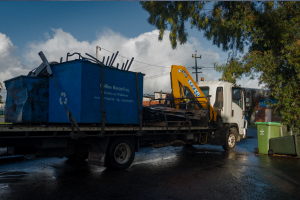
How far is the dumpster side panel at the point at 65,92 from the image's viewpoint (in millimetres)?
5617

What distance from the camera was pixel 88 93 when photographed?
571cm

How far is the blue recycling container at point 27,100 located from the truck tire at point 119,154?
1688 millimetres

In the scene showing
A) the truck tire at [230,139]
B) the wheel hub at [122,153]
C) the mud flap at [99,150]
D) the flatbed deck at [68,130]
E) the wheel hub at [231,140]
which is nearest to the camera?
the flatbed deck at [68,130]

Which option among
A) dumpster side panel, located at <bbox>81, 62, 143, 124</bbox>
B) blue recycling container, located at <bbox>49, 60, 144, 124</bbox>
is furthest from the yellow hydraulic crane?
blue recycling container, located at <bbox>49, 60, 144, 124</bbox>

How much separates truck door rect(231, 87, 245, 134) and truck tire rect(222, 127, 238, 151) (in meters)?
0.42

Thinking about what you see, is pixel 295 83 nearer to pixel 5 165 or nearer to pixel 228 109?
pixel 228 109

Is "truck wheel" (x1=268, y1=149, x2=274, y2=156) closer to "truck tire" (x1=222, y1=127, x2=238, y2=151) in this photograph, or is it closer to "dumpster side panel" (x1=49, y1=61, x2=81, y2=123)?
"truck tire" (x1=222, y1=127, x2=238, y2=151)

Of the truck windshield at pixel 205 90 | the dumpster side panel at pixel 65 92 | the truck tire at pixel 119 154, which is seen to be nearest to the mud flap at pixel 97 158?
the truck tire at pixel 119 154

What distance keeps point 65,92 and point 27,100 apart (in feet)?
2.78

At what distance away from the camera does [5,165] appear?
7523 mm

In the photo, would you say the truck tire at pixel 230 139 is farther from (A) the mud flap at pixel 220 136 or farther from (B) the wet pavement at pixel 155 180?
(B) the wet pavement at pixel 155 180

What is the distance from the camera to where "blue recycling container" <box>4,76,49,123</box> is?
5809 millimetres

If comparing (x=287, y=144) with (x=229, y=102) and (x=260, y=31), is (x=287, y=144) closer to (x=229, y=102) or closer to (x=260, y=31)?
(x=229, y=102)

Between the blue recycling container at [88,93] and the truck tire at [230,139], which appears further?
the truck tire at [230,139]
